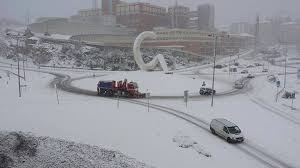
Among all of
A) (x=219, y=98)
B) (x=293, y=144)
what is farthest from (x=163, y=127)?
(x=219, y=98)

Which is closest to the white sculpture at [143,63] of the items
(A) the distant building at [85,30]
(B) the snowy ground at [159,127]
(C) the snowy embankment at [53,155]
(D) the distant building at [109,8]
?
(B) the snowy ground at [159,127]

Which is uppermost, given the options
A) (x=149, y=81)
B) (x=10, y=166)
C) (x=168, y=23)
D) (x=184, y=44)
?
(x=168, y=23)

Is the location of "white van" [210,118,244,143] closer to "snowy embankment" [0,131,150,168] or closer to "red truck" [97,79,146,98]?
"snowy embankment" [0,131,150,168]

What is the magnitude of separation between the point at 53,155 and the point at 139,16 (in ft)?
498

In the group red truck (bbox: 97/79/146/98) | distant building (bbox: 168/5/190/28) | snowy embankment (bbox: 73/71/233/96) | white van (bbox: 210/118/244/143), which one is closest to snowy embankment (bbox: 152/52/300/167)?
white van (bbox: 210/118/244/143)

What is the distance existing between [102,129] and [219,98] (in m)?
26.4

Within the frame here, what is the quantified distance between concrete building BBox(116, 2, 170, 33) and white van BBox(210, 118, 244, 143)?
475 ft

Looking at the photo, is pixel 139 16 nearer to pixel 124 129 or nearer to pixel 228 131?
pixel 124 129

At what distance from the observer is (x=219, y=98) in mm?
50906

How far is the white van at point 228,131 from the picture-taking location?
92.9ft

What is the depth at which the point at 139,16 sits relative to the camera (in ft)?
560

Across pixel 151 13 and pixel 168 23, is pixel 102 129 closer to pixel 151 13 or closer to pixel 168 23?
pixel 151 13

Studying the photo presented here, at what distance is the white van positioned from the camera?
28.3m

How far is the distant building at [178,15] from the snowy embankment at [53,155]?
16259 cm
